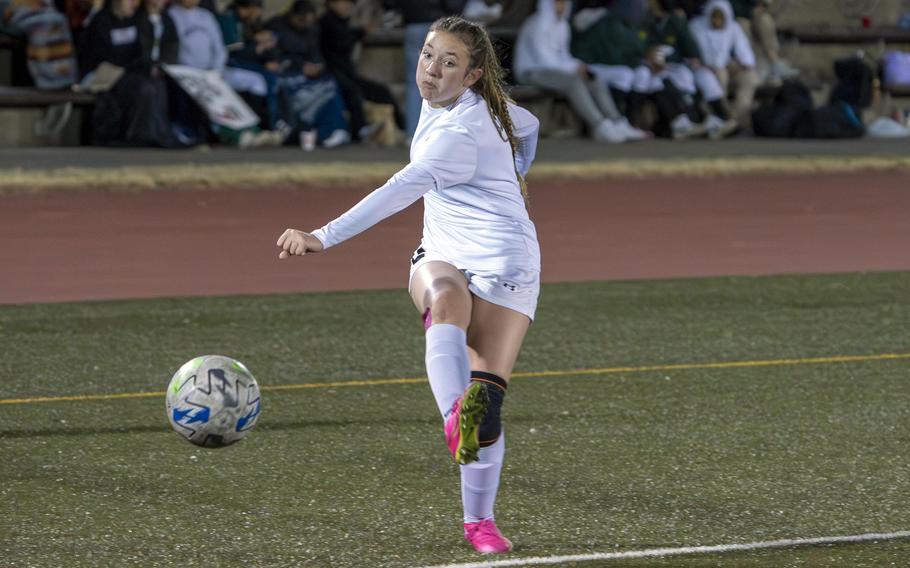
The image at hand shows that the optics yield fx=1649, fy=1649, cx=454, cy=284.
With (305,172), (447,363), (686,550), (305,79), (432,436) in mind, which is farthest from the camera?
(305,79)

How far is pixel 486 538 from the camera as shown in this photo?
481cm

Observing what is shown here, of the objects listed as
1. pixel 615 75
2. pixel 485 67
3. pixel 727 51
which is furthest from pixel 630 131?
pixel 485 67

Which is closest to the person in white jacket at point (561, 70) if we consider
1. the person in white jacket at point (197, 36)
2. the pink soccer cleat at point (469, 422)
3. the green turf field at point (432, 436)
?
the person in white jacket at point (197, 36)

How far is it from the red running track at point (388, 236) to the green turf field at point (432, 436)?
93 centimetres

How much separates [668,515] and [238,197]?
9859 millimetres

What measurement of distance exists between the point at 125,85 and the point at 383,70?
158 inches

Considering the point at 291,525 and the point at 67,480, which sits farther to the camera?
the point at 67,480

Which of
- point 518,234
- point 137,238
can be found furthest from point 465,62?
point 137,238

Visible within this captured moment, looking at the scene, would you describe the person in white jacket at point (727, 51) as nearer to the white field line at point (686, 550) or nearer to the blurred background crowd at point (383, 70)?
the blurred background crowd at point (383, 70)

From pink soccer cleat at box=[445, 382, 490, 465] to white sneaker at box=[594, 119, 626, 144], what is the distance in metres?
14.7

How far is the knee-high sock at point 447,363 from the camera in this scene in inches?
178

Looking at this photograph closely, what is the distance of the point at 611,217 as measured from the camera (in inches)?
559

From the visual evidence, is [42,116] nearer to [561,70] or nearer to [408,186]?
[561,70]

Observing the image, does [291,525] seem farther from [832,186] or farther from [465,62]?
[832,186]
